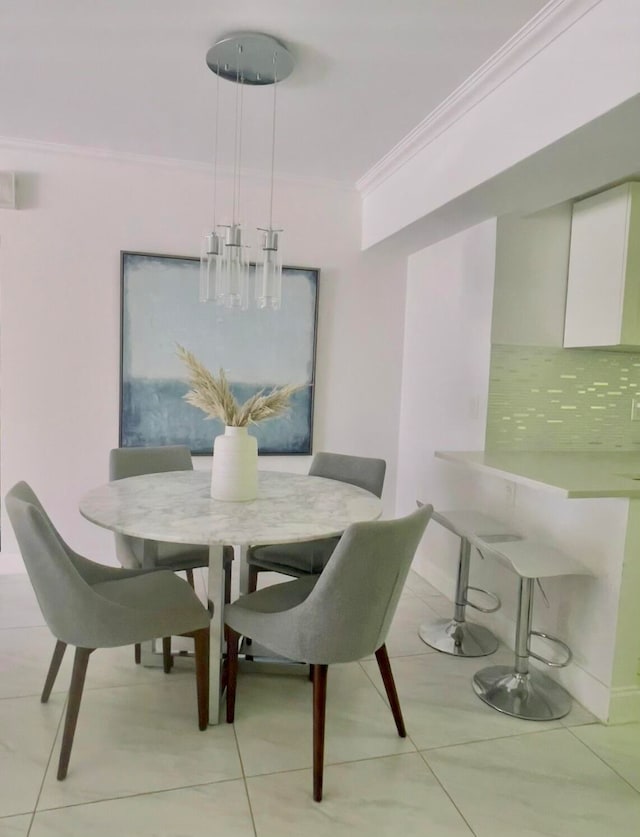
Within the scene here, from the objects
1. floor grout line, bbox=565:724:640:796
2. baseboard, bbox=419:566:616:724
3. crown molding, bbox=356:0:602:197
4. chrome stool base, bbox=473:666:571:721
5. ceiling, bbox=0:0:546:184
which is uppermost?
ceiling, bbox=0:0:546:184

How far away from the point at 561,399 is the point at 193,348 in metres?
2.10

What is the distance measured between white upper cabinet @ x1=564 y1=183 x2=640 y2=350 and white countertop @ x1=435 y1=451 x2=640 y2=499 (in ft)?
1.84

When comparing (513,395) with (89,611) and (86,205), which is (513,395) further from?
(86,205)

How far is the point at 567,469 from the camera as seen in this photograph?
242cm

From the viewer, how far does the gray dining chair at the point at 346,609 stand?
1.67m

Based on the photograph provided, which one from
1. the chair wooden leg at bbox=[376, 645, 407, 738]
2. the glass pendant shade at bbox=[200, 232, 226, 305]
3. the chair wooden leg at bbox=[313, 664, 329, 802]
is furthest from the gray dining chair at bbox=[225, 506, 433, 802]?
the glass pendant shade at bbox=[200, 232, 226, 305]

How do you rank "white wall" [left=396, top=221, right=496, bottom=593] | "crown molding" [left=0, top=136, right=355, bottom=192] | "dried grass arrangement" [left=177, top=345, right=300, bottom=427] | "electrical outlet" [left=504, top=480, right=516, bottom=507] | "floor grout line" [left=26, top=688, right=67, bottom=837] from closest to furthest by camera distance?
"floor grout line" [left=26, top=688, right=67, bottom=837] → "dried grass arrangement" [left=177, top=345, right=300, bottom=427] → "electrical outlet" [left=504, top=480, right=516, bottom=507] → "white wall" [left=396, top=221, right=496, bottom=593] → "crown molding" [left=0, top=136, right=355, bottom=192]

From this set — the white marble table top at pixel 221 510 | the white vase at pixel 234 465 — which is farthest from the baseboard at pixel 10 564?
the white vase at pixel 234 465

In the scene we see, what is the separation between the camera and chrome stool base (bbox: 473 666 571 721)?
2180mm

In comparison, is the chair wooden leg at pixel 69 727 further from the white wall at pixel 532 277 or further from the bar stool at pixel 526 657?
the white wall at pixel 532 277

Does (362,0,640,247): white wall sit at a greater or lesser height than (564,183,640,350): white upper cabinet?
greater

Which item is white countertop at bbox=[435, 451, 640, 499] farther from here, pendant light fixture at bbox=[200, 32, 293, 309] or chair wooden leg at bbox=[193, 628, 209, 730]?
chair wooden leg at bbox=[193, 628, 209, 730]

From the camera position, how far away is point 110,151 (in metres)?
3.20

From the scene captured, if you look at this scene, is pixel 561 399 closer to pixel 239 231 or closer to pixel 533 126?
pixel 533 126
